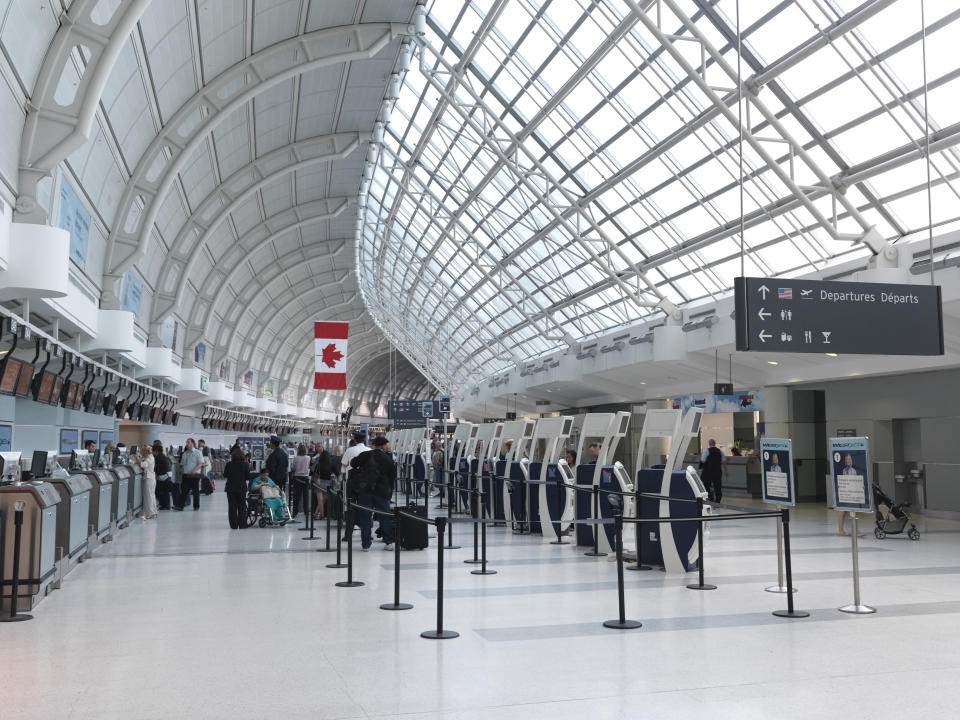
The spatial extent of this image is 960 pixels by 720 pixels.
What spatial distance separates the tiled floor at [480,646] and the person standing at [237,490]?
5.10 meters

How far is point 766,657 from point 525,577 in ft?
14.8

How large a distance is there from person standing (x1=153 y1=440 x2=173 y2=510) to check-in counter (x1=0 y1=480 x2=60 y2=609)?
12.5 m

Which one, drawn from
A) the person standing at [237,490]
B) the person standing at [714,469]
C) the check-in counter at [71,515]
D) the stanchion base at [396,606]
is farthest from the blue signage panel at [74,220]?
the person standing at [714,469]

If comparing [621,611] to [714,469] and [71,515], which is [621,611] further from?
[714,469]

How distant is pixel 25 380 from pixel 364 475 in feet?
20.2

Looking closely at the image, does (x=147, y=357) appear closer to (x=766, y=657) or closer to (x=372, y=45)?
(x=372, y=45)

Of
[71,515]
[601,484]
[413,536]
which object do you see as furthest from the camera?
[413,536]

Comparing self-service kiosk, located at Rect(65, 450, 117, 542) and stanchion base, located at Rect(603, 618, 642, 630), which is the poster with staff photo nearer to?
stanchion base, located at Rect(603, 618, 642, 630)

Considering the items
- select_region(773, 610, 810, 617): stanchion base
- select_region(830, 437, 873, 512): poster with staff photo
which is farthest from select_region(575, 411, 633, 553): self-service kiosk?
select_region(773, 610, 810, 617): stanchion base

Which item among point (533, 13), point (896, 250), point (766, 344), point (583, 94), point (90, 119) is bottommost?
point (766, 344)

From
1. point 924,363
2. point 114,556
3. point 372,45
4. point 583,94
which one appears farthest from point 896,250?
point 114,556

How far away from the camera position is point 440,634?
7.05 m

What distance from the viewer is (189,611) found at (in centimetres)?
820

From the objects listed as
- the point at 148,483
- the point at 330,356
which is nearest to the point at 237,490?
the point at 148,483
